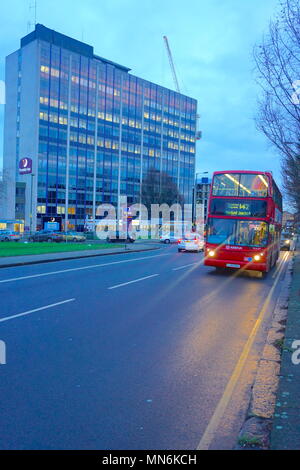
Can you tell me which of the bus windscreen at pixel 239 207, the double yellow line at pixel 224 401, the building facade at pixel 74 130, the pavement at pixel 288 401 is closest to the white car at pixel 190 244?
the bus windscreen at pixel 239 207

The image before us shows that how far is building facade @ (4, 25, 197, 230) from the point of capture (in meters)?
78.9

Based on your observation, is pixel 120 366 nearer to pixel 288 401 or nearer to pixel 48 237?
pixel 288 401

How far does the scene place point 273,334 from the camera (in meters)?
7.73

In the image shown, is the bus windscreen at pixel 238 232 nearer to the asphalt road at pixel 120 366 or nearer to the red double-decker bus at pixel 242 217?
the red double-decker bus at pixel 242 217

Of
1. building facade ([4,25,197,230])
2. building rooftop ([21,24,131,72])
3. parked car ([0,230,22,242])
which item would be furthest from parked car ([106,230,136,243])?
building rooftop ([21,24,131,72])

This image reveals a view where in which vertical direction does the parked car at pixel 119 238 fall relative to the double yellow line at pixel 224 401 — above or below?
above

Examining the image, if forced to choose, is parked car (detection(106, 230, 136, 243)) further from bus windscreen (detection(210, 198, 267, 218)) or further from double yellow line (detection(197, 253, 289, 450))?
double yellow line (detection(197, 253, 289, 450))

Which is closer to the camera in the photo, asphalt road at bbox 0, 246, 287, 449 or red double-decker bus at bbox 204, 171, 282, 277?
asphalt road at bbox 0, 246, 287, 449

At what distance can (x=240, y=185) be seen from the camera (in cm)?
1670

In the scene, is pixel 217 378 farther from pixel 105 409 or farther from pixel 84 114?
pixel 84 114

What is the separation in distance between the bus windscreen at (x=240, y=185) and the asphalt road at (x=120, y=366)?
6.07m

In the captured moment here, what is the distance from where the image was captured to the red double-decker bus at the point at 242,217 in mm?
16562

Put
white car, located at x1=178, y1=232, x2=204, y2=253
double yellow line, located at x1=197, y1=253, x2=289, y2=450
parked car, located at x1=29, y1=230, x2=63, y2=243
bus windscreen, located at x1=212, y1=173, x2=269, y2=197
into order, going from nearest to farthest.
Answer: double yellow line, located at x1=197, y1=253, x2=289, y2=450 → bus windscreen, located at x1=212, y1=173, x2=269, y2=197 → white car, located at x1=178, y1=232, x2=204, y2=253 → parked car, located at x1=29, y1=230, x2=63, y2=243
